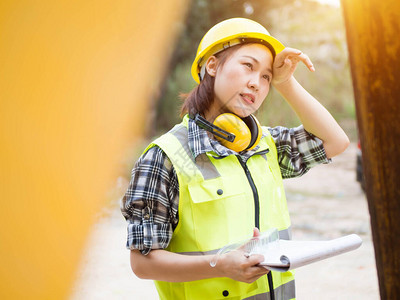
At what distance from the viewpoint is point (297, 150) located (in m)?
1.56

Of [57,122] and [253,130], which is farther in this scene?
[57,122]

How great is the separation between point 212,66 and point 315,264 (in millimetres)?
3600

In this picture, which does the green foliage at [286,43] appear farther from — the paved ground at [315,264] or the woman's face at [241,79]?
the woman's face at [241,79]

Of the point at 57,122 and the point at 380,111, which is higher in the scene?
the point at 57,122

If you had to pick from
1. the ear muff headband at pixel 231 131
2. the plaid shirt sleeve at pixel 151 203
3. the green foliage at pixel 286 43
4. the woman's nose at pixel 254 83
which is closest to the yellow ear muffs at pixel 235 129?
the ear muff headband at pixel 231 131

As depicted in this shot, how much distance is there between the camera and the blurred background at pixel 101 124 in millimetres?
3414

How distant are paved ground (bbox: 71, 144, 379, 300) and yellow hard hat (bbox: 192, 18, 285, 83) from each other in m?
2.90

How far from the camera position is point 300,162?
5.13 feet

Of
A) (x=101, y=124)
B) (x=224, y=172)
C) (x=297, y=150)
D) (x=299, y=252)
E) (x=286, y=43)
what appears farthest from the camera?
(x=286, y=43)

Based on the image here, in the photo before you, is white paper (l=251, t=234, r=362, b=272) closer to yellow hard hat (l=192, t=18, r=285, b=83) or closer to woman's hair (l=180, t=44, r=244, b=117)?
woman's hair (l=180, t=44, r=244, b=117)

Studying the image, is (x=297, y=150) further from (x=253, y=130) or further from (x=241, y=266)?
(x=241, y=266)

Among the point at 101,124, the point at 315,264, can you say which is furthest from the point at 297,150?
the point at 101,124

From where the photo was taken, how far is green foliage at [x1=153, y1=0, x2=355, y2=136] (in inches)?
275

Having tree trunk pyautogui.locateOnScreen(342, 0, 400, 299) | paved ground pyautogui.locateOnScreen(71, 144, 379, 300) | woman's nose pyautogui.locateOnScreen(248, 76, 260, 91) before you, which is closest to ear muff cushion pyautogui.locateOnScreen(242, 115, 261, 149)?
woman's nose pyautogui.locateOnScreen(248, 76, 260, 91)
